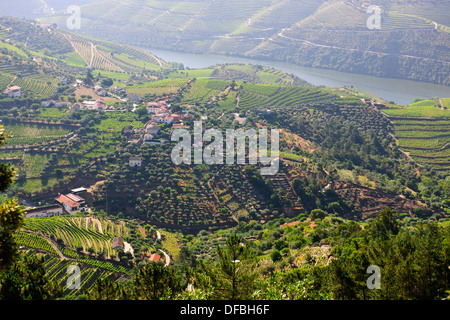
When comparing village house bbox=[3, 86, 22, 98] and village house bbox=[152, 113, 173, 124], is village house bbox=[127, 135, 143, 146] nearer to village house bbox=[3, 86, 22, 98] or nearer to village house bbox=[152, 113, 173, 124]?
village house bbox=[152, 113, 173, 124]

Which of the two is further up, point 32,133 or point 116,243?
point 32,133

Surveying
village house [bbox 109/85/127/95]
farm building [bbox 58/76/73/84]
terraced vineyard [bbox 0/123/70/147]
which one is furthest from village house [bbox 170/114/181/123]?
farm building [bbox 58/76/73/84]

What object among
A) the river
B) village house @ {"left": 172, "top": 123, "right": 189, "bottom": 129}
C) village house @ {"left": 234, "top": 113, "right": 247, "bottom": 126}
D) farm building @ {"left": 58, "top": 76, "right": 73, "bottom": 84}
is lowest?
village house @ {"left": 172, "top": 123, "right": 189, "bottom": 129}

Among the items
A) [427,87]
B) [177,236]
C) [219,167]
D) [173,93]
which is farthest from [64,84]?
[427,87]

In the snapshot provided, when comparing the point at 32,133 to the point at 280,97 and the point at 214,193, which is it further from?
the point at 280,97

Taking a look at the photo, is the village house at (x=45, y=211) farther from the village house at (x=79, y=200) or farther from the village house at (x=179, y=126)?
the village house at (x=179, y=126)

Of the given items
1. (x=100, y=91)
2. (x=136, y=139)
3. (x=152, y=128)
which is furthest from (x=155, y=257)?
(x=100, y=91)

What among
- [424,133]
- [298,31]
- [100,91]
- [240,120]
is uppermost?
[298,31]
